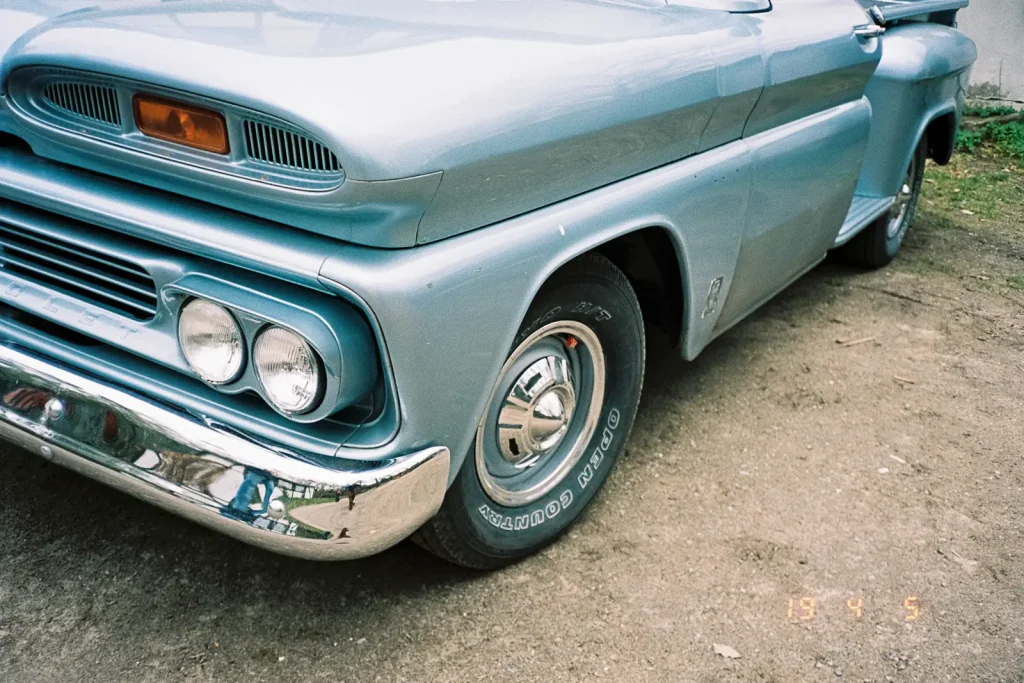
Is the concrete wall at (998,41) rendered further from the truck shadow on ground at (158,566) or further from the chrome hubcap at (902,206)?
the truck shadow on ground at (158,566)

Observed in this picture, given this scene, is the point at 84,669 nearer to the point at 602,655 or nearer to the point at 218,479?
the point at 218,479

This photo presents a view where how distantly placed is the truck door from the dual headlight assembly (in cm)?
147

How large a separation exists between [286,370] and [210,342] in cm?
17

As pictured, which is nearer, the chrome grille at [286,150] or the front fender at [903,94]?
the chrome grille at [286,150]

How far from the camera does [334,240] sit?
1.74m

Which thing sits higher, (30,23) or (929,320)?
(30,23)

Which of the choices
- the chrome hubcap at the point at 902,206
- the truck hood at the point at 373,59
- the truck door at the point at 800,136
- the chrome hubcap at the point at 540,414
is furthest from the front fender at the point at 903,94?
the chrome hubcap at the point at 540,414

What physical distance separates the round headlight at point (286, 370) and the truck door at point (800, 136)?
1.47m

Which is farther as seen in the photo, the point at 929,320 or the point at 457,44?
the point at 929,320

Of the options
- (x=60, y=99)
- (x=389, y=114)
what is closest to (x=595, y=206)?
(x=389, y=114)

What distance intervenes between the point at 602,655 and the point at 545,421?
562 millimetres

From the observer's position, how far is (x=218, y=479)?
171 centimetres

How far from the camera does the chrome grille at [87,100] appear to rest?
5.91ft
